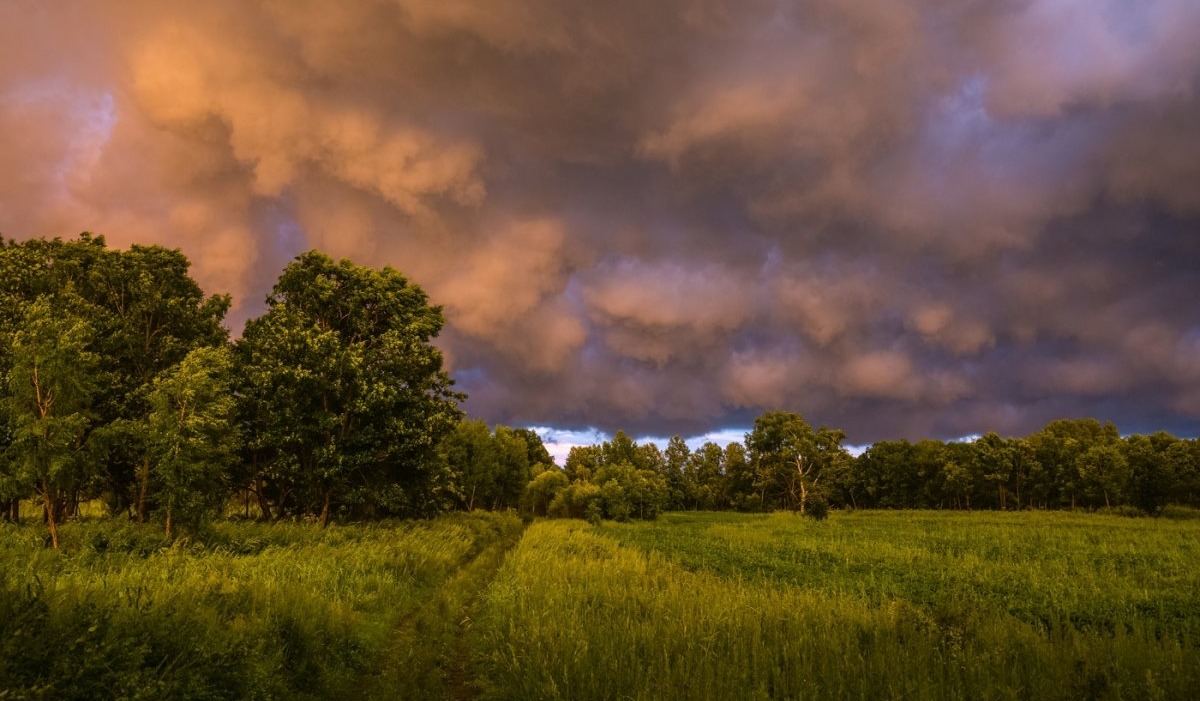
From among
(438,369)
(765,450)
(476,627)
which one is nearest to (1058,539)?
(476,627)

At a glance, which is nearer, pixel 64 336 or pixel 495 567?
pixel 64 336

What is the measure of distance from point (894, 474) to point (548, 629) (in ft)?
391

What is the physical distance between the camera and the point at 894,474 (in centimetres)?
10931

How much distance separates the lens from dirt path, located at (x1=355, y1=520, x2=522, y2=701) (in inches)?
355

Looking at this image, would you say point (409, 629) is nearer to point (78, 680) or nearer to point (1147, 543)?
point (78, 680)

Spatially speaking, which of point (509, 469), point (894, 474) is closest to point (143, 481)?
point (509, 469)

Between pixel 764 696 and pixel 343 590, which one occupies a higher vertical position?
pixel 764 696

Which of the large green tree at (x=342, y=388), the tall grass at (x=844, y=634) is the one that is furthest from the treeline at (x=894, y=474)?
the tall grass at (x=844, y=634)

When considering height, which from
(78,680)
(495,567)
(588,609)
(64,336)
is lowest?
(495,567)

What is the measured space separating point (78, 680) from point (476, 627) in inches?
326

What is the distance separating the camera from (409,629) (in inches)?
527

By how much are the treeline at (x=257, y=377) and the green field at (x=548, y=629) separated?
6.40 metres

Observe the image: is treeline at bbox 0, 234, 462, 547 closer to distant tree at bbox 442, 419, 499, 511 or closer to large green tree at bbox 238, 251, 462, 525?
large green tree at bbox 238, 251, 462, 525

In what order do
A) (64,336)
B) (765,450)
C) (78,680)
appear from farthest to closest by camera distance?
(765,450) → (64,336) → (78,680)
